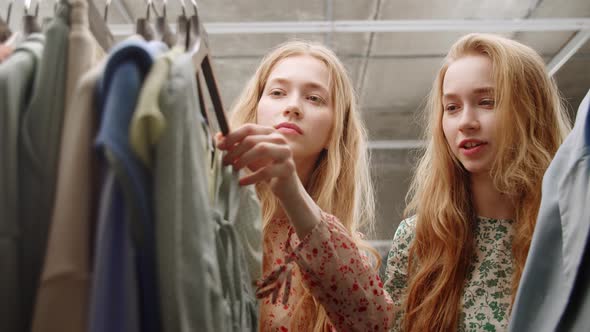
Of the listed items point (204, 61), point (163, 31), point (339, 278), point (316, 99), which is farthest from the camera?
point (316, 99)

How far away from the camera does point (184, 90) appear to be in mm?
590

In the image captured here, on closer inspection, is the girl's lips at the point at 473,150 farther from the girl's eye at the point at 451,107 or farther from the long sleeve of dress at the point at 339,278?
the long sleeve of dress at the point at 339,278

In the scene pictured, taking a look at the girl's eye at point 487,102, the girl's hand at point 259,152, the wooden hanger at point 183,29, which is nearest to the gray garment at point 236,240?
the girl's hand at point 259,152

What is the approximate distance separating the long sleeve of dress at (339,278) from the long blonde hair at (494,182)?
40 centimetres

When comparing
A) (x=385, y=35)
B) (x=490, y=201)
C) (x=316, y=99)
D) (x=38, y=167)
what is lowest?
(x=38, y=167)

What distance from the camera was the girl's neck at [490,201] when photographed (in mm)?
1525

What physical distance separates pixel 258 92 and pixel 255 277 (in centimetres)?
63

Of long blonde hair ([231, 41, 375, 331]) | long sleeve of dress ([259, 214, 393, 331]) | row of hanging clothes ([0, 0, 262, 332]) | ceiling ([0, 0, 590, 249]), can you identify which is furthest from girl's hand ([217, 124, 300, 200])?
ceiling ([0, 0, 590, 249])

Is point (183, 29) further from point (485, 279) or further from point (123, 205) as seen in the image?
point (485, 279)

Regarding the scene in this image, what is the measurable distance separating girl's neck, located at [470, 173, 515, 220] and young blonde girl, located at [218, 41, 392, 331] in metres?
0.31

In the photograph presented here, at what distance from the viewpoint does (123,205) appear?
55 centimetres

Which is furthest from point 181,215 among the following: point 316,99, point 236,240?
point 316,99

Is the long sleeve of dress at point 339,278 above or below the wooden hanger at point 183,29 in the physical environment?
below

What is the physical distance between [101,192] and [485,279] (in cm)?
114
